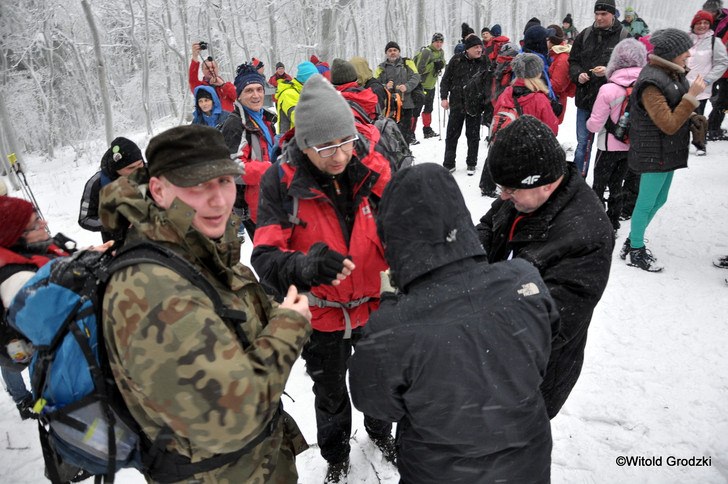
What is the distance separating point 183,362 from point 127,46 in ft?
104

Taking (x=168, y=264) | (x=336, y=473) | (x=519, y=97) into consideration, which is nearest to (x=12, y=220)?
(x=168, y=264)

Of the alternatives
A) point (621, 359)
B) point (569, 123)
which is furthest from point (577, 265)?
point (569, 123)

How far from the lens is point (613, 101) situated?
4.94 metres

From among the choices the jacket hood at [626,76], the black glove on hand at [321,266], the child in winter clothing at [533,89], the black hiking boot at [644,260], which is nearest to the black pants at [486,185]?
the child in winter clothing at [533,89]

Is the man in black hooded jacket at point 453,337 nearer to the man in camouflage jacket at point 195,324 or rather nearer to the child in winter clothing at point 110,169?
the man in camouflage jacket at point 195,324

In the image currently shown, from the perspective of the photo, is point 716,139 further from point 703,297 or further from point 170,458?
point 170,458

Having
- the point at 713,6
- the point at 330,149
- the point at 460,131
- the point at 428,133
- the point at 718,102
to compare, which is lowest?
the point at 428,133

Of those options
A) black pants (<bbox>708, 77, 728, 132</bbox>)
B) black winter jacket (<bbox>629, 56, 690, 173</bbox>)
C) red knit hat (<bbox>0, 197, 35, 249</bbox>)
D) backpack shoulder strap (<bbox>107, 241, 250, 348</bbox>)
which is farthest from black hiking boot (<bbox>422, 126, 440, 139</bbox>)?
backpack shoulder strap (<bbox>107, 241, 250, 348</bbox>)

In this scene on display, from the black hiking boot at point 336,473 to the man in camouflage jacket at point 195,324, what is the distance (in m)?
1.27

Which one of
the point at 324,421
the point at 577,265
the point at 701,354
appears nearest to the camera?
the point at 577,265

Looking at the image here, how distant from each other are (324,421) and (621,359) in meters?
2.64

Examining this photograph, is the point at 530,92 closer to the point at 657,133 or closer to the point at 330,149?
the point at 657,133

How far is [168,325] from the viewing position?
1.20 meters

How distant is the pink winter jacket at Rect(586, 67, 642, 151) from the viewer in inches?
193
